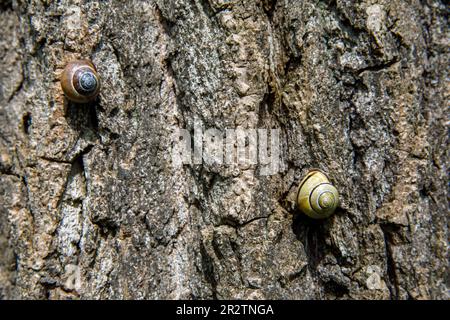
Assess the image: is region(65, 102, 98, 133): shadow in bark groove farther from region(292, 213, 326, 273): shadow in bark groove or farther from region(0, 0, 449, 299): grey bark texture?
region(292, 213, 326, 273): shadow in bark groove

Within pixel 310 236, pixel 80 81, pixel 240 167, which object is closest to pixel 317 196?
pixel 310 236

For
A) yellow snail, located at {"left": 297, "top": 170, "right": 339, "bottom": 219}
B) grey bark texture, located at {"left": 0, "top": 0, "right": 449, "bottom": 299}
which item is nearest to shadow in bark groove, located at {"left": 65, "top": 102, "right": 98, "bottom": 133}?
grey bark texture, located at {"left": 0, "top": 0, "right": 449, "bottom": 299}

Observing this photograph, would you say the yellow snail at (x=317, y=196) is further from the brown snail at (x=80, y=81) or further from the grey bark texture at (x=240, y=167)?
the brown snail at (x=80, y=81)

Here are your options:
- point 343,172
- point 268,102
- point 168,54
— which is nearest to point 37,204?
point 168,54

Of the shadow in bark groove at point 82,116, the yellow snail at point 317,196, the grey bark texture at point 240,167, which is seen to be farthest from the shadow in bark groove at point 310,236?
the shadow in bark groove at point 82,116

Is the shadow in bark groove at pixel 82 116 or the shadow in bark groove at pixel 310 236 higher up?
the shadow in bark groove at pixel 82 116

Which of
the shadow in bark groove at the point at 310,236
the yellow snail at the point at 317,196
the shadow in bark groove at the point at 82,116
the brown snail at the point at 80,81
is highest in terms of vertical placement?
the brown snail at the point at 80,81

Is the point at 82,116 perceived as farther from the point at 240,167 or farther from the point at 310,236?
the point at 310,236

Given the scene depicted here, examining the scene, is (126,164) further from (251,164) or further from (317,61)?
(317,61)

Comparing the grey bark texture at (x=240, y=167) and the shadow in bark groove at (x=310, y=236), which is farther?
the shadow in bark groove at (x=310, y=236)
